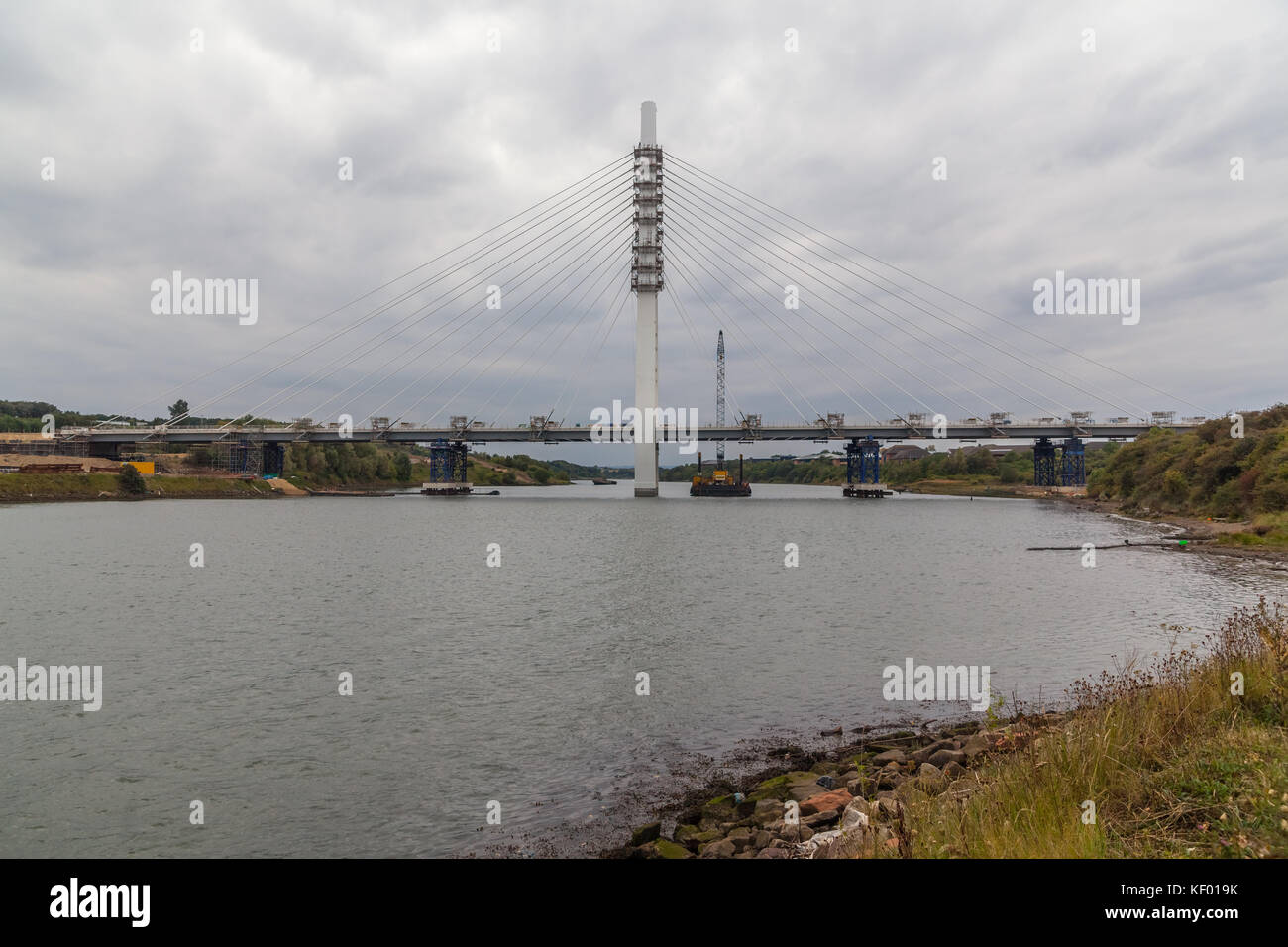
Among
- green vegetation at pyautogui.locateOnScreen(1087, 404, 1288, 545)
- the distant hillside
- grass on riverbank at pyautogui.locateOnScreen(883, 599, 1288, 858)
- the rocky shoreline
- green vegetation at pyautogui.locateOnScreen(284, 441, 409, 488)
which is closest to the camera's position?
grass on riverbank at pyautogui.locateOnScreen(883, 599, 1288, 858)

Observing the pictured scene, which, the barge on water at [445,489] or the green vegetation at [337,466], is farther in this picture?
the green vegetation at [337,466]

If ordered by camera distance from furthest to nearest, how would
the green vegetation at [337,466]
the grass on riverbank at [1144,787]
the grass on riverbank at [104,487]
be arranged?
the green vegetation at [337,466] → the grass on riverbank at [104,487] → the grass on riverbank at [1144,787]

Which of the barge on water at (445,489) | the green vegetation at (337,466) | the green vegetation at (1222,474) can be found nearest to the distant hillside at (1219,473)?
the green vegetation at (1222,474)

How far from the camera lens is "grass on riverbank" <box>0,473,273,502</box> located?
353 feet

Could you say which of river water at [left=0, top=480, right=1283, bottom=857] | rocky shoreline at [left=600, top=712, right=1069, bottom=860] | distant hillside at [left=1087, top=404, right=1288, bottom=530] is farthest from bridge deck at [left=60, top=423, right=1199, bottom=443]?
rocky shoreline at [left=600, top=712, right=1069, bottom=860]

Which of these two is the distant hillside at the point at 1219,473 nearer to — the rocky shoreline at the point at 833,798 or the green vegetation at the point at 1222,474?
the green vegetation at the point at 1222,474

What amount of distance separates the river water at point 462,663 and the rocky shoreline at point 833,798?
1.60 meters

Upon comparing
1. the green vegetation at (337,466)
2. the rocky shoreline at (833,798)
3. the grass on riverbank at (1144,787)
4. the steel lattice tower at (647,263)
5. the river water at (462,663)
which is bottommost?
the river water at (462,663)

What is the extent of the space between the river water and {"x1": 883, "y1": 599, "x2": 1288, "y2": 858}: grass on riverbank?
6.40m

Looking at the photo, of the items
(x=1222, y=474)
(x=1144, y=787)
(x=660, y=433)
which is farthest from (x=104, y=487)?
(x=1222, y=474)

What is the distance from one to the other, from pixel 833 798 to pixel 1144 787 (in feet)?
15.3

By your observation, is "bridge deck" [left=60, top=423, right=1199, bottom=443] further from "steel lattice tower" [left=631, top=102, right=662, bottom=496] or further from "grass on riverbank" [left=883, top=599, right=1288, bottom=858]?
"grass on riverbank" [left=883, top=599, right=1288, bottom=858]

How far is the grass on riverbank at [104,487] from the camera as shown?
108m

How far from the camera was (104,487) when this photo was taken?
396 ft
